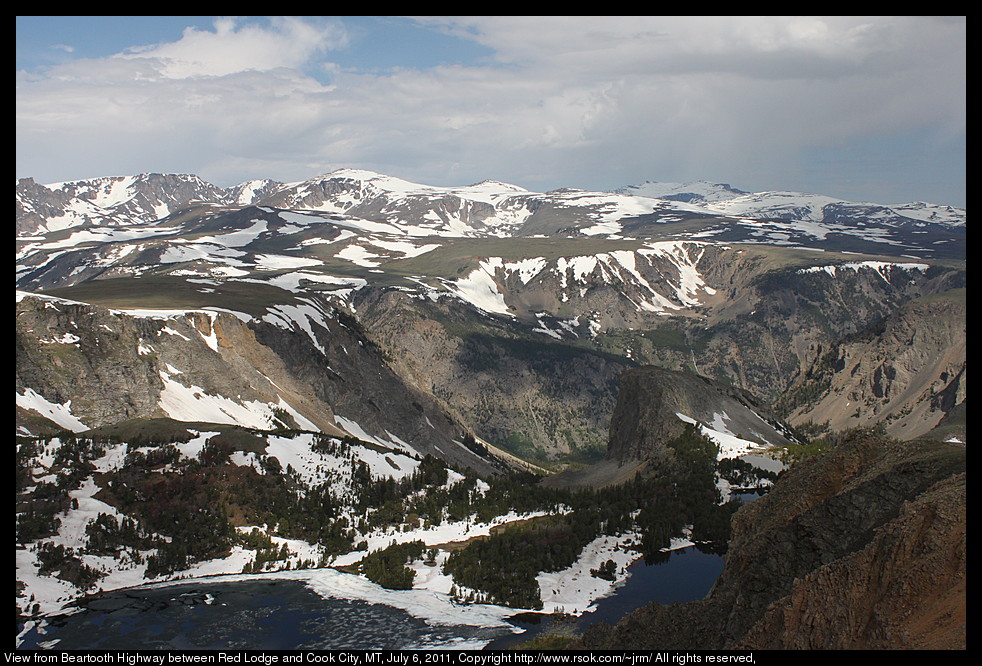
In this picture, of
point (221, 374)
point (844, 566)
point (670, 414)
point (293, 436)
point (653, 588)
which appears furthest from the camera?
point (221, 374)

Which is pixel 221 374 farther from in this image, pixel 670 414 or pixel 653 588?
pixel 653 588

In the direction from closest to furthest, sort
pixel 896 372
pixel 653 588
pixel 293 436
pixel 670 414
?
pixel 653 588 < pixel 293 436 < pixel 670 414 < pixel 896 372

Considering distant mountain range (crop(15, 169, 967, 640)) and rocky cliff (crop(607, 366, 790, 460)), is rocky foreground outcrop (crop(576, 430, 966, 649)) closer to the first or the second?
distant mountain range (crop(15, 169, 967, 640))

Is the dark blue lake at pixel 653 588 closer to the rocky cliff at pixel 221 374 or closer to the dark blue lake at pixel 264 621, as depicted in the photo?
the dark blue lake at pixel 264 621

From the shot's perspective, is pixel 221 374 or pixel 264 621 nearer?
pixel 264 621

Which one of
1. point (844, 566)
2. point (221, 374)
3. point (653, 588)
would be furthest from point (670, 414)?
point (844, 566)

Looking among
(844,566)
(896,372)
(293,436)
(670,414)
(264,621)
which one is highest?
(844,566)

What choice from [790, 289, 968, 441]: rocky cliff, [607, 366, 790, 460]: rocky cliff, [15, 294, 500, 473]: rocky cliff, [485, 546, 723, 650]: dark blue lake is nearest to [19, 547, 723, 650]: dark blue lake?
[485, 546, 723, 650]: dark blue lake

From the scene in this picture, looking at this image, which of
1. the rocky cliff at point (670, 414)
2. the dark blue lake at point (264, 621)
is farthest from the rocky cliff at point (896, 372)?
the dark blue lake at point (264, 621)
